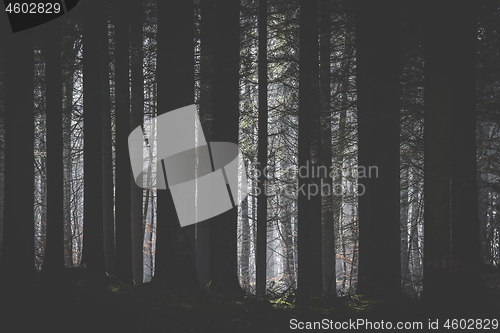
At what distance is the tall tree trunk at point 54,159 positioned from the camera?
8.29 m

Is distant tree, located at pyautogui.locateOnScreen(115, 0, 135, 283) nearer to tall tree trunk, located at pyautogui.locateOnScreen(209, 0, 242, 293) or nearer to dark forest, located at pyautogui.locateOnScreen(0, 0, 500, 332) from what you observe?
dark forest, located at pyautogui.locateOnScreen(0, 0, 500, 332)

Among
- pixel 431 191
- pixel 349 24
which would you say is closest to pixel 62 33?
pixel 349 24

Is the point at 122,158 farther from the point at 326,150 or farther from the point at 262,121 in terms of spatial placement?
the point at 326,150

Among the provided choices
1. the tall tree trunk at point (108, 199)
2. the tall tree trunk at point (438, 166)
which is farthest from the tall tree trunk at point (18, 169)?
the tall tree trunk at point (438, 166)

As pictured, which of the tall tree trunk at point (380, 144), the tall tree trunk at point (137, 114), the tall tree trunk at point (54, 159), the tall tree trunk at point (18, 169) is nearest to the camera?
the tall tree trunk at point (18, 169)

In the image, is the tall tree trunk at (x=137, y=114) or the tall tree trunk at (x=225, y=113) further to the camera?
the tall tree trunk at (x=137, y=114)

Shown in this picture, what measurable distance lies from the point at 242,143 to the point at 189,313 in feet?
22.6

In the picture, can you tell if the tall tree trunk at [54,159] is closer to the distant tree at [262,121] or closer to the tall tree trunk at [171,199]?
the tall tree trunk at [171,199]

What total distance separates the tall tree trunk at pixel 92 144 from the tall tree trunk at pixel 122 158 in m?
0.40

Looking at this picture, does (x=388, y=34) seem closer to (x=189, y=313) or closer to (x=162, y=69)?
(x=162, y=69)

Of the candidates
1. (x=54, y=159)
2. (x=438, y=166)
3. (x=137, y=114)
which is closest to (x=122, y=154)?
(x=54, y=159)

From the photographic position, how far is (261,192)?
9617mm

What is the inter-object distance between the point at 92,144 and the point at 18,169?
1.84m

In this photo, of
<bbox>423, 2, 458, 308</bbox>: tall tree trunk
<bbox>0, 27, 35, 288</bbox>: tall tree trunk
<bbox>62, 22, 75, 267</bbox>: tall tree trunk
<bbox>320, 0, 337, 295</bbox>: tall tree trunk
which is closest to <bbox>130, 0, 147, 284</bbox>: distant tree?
<bbox>62, 22, 75, 267</bbox>: tall tree trunk
